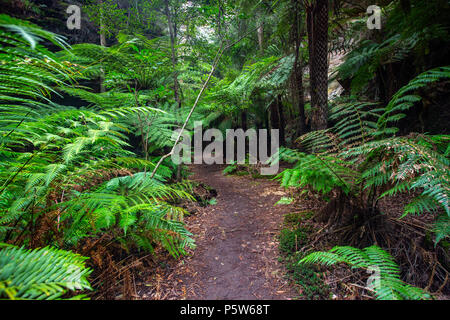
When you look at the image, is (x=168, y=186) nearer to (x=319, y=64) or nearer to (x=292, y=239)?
(x=292, y=239)

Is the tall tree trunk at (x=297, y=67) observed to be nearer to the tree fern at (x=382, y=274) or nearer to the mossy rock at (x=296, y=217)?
the mossy rock at (x=296, y=217)

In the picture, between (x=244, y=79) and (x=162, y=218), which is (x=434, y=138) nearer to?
(x=162, y=218)

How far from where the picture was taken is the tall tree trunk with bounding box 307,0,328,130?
96.0 inches

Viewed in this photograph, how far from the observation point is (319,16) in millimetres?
2436

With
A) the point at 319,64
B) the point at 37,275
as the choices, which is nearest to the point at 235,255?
the point at 37,275

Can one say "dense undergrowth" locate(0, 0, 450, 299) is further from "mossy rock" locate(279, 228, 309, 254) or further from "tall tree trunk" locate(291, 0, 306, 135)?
"tall tree trunk" locate(291, 0, 306, 135)

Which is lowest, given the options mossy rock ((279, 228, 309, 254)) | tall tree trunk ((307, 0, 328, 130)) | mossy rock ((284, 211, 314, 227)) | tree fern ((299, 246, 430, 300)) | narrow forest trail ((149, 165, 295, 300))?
narrow forest trail ((149, 165, 295, 300))

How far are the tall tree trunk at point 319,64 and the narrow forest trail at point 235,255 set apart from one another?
1.50 metres

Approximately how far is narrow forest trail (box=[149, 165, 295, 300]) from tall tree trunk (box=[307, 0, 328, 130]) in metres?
1.50

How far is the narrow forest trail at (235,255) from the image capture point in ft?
4.80

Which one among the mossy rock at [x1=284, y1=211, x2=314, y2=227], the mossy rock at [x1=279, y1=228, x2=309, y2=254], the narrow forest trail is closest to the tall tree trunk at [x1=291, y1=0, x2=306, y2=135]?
the narrow forest trail

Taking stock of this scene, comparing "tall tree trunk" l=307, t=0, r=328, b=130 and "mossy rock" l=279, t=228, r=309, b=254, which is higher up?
"tall tree trunk" l=307, t=0, r=328, b=130
